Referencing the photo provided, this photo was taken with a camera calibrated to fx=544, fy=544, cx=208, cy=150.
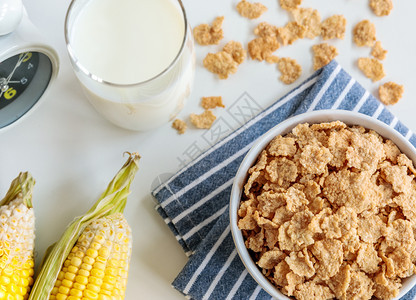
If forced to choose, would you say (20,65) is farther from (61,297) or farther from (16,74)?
(61,297)

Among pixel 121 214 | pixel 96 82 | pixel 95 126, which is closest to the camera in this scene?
pixel 96 82

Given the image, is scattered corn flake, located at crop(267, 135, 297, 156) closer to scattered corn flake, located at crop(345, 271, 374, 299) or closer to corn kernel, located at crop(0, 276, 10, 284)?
scattered corn flake, located at crop(345, 271, 374, 299)

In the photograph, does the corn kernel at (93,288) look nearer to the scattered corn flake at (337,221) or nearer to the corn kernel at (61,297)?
the corn kernel at (61,297)

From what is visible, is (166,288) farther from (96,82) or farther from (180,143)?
(96,82)

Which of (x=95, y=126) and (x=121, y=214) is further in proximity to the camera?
(x=95, y=126)

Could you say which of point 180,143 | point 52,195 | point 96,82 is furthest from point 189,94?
point 52,195

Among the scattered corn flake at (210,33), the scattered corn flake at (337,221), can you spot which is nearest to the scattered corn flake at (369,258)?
the scattered corn flake at (337,221)
